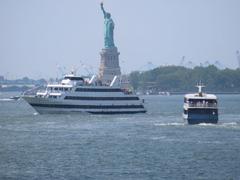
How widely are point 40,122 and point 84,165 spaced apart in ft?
142

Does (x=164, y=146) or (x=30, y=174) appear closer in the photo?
(x=30, y=174)

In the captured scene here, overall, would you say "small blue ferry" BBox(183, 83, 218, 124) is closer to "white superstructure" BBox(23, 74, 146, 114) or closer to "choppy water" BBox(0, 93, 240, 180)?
"choppy water" BBox(0, 93, 240, 180)

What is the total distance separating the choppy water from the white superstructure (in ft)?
52.8

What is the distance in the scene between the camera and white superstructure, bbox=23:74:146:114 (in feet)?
392

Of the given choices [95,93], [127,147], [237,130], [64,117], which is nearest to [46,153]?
[127,147]

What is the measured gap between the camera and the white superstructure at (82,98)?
392 feet

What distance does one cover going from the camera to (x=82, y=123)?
101375 millimetres

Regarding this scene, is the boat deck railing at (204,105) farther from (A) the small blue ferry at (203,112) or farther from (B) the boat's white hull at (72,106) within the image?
(B) the boat's white hull at (72,106)

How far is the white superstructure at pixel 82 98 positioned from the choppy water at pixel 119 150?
16.1 m

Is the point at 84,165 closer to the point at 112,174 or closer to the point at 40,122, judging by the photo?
the point at 112,174

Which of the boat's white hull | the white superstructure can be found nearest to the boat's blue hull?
the boat's white hull

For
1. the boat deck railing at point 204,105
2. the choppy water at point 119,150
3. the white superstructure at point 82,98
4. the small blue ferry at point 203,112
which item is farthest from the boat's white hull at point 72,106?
the small blue ferry at point 203,112

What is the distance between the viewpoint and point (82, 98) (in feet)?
395

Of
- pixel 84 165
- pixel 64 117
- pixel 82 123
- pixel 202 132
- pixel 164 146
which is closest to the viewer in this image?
pixel 84 165
